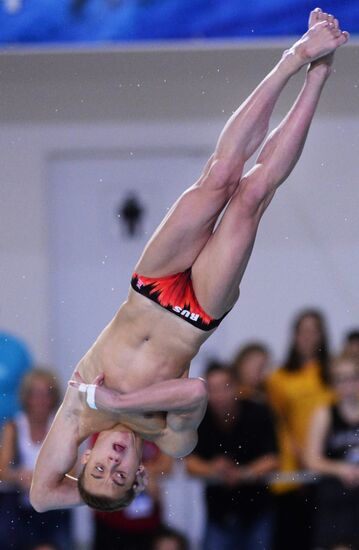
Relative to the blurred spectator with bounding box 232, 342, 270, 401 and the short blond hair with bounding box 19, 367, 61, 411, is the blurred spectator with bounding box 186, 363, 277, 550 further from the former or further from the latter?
the short blond hair with bounding box 19, 367, 61, 411

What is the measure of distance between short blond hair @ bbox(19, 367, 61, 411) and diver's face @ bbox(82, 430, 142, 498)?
1750 mm

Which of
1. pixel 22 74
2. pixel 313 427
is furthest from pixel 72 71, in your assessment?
pixel 313 427

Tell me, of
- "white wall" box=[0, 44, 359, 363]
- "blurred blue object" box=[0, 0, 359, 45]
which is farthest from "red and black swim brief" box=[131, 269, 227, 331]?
"white wall" box=[0, 44, 359, 363]

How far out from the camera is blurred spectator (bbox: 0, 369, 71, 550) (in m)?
6.32

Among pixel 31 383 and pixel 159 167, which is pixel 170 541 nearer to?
pixel 31 383

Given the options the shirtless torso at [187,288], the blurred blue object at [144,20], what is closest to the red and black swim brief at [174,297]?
the shirtless torso at [187,288]

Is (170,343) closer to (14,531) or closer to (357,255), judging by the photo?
(14,531)

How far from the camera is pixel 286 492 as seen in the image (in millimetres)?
6379

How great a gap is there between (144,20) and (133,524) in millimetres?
2883

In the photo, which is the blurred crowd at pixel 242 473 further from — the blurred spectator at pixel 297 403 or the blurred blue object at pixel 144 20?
the blurred blue object at pixel 144 20

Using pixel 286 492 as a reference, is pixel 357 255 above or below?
above

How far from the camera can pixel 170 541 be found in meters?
6.14

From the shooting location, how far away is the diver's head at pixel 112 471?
4641 millimetres

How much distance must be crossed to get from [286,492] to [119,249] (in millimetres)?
2454
